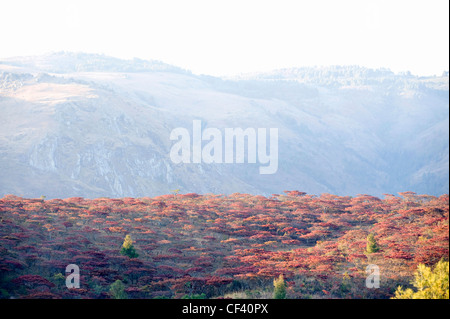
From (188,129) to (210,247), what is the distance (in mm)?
93359

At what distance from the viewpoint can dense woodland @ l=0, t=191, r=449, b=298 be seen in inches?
857

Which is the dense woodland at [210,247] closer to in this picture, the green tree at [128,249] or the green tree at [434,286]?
the green tree at [128,249]

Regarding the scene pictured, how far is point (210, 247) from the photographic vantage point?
94.9 ft

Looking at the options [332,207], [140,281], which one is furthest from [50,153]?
[140,281]

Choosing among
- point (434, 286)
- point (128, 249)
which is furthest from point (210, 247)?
point (434, 286)

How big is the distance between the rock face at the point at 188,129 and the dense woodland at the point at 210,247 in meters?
37.3

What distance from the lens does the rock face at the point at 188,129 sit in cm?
7731

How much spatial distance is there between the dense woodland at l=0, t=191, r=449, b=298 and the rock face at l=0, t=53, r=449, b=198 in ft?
123

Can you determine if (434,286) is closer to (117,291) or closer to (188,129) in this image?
(117,291)

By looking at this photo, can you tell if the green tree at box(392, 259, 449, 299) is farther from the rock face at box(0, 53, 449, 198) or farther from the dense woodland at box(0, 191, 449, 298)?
the rock face at box(0, 53, 449, 198)

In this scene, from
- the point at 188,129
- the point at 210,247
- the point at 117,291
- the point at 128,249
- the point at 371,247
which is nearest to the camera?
the point at 117,291

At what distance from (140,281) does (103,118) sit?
7384cm

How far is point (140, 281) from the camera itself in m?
22.8

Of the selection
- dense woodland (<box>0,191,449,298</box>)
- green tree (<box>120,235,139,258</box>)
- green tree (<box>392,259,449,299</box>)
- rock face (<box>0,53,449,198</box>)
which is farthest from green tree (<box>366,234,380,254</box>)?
rock face (<box>0,53,449,198</box>)
